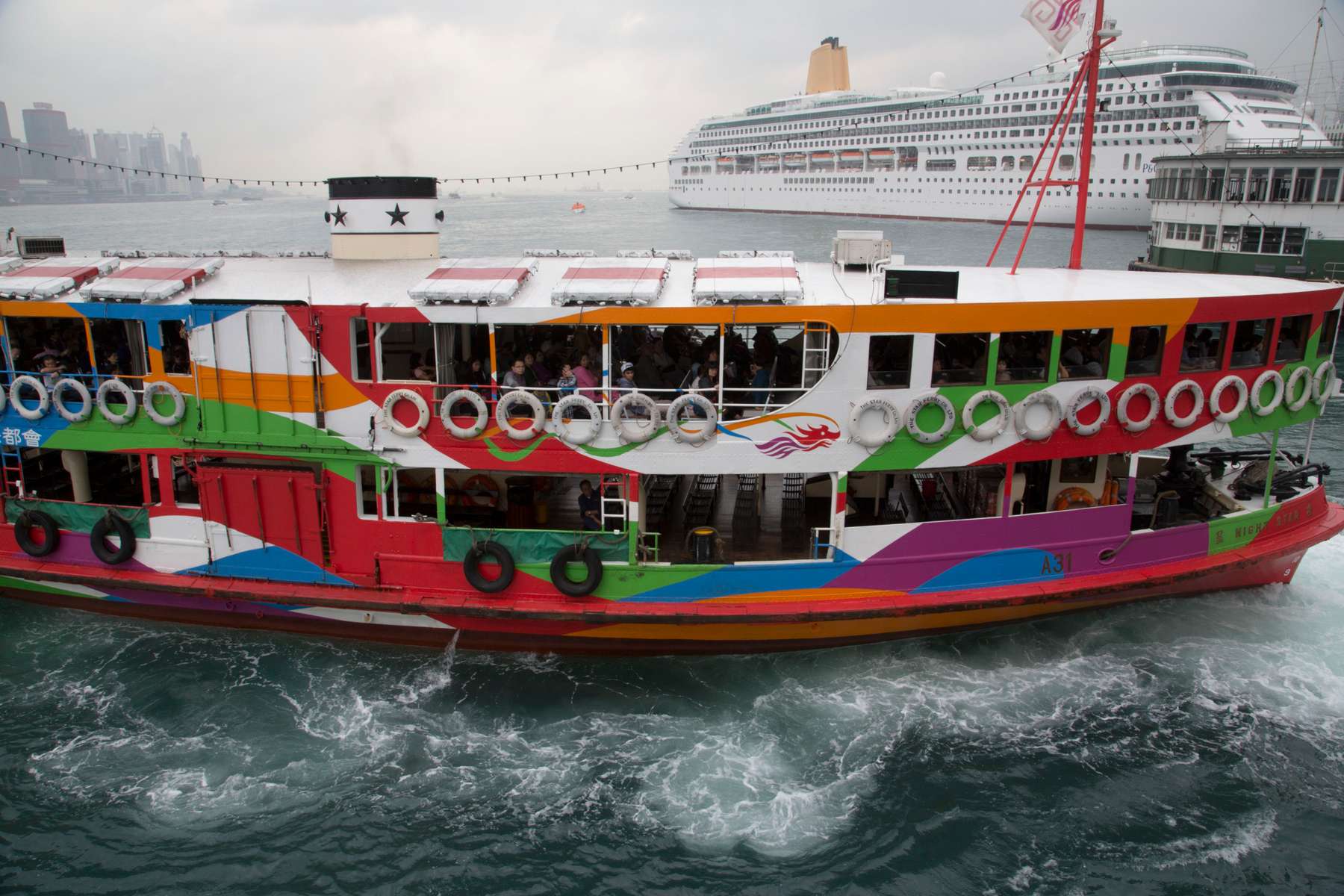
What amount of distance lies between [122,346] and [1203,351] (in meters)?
13.6

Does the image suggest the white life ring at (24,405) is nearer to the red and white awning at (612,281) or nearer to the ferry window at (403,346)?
the ferry window at (403,346)

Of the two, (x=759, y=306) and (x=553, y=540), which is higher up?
(x=759, y=306)

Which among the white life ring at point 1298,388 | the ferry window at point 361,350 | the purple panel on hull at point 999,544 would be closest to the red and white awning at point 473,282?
the ferry window at point 361,350

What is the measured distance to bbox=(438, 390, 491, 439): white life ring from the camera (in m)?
9.83

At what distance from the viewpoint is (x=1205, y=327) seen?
1108 cm

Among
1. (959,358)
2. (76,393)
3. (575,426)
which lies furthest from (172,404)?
(959,358)

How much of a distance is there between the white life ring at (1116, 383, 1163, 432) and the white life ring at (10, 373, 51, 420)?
41.3 ft

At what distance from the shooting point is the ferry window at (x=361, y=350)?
10.1 metres

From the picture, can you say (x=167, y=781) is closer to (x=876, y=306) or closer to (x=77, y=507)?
(x=77, y=507)

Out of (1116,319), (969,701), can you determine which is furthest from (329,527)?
(1116,319)

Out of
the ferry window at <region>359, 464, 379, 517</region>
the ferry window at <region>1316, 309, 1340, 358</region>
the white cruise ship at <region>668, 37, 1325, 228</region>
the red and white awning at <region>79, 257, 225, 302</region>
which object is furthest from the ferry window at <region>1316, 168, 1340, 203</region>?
the red and white awning at <region>79, 257, 225, 302</region>

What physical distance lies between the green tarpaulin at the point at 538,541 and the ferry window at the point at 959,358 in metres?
4.04

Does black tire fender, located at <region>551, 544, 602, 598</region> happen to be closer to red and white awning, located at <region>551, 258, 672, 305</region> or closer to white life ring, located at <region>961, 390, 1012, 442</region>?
red and white awning, located at <region>551, 258, 672, 305</region>

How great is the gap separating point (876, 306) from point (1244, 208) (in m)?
38.1
